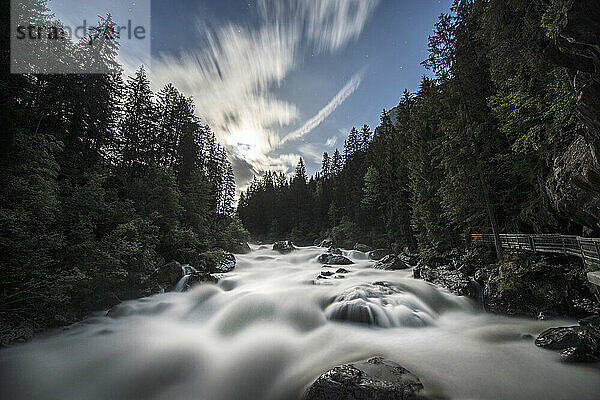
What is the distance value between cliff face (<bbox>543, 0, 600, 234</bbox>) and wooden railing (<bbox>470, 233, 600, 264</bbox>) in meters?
0.86

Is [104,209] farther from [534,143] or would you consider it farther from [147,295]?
[534,143]

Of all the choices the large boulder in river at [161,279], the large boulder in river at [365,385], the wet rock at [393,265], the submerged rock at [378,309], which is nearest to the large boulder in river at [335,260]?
the wet rock at [393,265]

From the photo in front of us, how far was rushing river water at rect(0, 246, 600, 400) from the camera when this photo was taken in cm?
549

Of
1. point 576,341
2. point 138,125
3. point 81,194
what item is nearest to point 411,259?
point 576,341

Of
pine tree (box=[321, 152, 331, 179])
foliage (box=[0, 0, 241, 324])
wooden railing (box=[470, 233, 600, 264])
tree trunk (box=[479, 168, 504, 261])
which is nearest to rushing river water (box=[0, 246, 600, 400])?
foliage (box=[0, 0, 241, 324])

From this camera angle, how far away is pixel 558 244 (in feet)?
29.8

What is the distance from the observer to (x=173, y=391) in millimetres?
5578

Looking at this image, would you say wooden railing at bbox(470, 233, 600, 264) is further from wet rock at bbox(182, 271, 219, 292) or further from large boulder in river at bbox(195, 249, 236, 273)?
large boulder in river at bbox(195, 249, 236, 273)

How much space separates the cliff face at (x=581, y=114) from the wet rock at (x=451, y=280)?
4859mm

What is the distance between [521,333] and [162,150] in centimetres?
2996

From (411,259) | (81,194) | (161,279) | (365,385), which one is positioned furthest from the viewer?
(411,259)

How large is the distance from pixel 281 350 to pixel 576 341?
8.27 metres

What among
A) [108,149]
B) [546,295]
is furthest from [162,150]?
[546,295]

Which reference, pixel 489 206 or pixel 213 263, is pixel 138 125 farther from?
pixel 489 206
